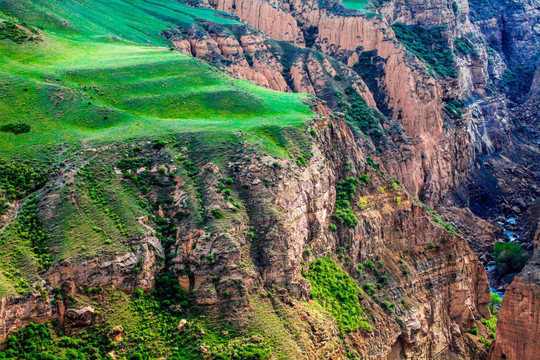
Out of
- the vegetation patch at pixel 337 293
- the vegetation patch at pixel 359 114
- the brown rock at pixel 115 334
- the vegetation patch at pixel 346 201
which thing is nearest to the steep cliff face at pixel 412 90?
the vegetation patch at pixel 359 114

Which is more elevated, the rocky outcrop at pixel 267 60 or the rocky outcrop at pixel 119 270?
the rocky outcrop at pixel 267 60

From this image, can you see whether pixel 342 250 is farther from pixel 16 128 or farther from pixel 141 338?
pixel 16 128

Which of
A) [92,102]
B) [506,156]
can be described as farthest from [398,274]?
[506,156]

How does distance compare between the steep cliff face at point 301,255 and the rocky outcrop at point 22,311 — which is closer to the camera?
the rocky outcrop at point 22,311

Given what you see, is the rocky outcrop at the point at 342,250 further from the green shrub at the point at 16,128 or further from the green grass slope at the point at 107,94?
the green shrub at the point at 16,128

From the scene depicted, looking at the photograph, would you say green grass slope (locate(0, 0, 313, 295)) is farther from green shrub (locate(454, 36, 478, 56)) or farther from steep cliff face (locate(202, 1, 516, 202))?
green shrub (locate(454, 36, 478, 56))

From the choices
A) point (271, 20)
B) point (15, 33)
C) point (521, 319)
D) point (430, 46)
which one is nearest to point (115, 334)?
point (521, 319)
